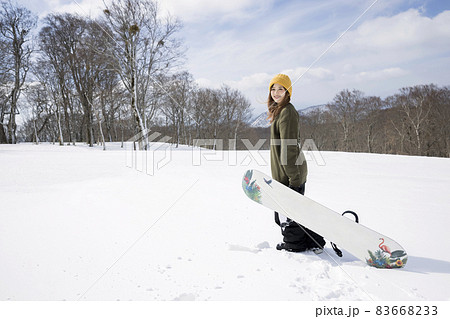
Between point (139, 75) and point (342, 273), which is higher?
point (139, 75)

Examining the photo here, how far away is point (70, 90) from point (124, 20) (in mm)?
11116

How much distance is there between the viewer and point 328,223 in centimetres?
236

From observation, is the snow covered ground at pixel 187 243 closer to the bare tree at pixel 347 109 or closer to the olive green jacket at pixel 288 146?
the olive green jacket at pixel 288 146

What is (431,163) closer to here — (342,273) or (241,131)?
(342,273)

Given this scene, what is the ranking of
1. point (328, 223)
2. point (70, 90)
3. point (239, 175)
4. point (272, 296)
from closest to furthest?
1. point (272, 296)
2. point (328, 223)
3. point (239, 175)
4. point (70, 90)

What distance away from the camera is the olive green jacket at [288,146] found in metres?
2.32

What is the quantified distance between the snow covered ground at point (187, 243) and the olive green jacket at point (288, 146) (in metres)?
0.80

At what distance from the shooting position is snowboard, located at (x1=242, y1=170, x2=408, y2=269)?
2.12 metres

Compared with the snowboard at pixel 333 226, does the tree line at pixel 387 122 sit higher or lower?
higher

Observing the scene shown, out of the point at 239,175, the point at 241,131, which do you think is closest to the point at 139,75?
the point at 239,175

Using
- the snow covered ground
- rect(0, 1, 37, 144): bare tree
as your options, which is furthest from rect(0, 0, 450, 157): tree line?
the snow covered ground

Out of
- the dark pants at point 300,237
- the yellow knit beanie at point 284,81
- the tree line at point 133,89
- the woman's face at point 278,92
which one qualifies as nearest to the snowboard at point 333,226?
the dark pants at point 300,237

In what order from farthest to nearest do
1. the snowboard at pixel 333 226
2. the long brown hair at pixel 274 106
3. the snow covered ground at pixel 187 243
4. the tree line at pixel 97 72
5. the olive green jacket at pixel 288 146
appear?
the tree line at pixel 97 72 < the long brown hair at pixel 274 106 < the olive green jacket at pixel 288 146 < the snowboard at pixel 333 226 < the snow covered ground at pixel 187 243

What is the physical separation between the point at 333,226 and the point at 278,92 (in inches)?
56.2
